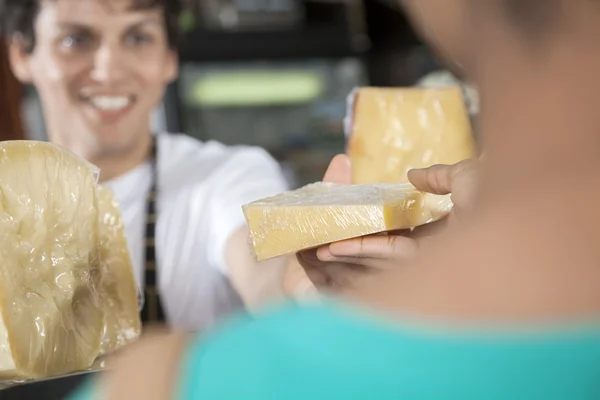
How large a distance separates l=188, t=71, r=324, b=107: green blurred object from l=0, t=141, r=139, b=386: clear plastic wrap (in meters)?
1.38

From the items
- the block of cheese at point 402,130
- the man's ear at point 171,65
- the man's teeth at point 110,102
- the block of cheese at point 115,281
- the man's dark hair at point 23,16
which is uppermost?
the man's dark hair at point 23,16

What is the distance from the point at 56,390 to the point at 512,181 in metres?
0.32

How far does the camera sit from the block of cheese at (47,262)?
488 millimetres

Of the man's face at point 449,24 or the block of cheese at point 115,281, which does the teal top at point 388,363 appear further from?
the block of cheese at point 115,281

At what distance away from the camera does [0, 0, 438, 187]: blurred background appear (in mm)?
1873

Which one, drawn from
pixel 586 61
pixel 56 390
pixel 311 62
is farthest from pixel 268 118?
pixel 586 61

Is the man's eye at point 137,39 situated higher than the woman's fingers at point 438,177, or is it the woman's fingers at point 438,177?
the man's eye at point 137,39

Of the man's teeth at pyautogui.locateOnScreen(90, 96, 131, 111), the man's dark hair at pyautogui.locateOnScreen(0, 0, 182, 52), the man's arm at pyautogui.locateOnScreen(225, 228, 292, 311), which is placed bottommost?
the man's arm at pyautogui.locateOnScreen(225, 228, 292, 311)

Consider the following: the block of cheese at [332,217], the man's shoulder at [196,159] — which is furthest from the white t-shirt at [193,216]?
the block of cheese at [332,217]

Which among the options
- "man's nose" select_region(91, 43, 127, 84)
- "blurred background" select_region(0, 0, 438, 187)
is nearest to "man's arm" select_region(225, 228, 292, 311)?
"man's nose" select_region(91, 43, 127, 84)

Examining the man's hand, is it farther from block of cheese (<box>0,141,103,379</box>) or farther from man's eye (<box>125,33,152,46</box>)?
man's eye (<box>125,33,152,46</box>)

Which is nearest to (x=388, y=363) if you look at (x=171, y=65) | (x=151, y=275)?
(x=151, y=275)

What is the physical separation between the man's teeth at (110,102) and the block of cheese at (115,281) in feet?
0.97

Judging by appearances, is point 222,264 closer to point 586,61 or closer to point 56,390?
point 56,390
